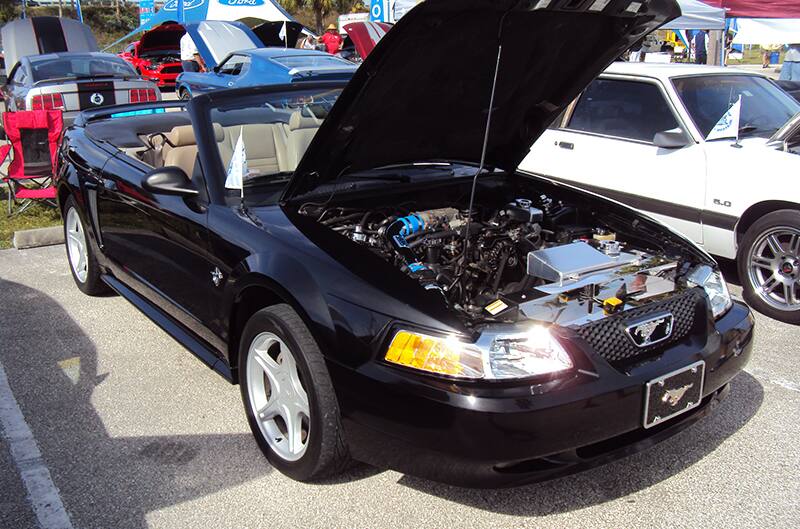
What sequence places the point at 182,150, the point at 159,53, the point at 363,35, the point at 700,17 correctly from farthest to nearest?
the point at 159,53 → the point at 363,35 → the point at 700,17 → the point at 182,150

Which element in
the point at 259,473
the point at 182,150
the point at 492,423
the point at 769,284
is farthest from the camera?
the point at 769,284

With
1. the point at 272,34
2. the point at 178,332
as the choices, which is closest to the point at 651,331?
the point at 178,332

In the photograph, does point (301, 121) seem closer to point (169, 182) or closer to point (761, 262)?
point (169, 182)

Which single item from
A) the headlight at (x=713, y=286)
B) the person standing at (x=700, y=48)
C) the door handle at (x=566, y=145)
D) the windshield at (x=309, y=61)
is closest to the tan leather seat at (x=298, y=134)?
the headlight at (x=713, y=286)

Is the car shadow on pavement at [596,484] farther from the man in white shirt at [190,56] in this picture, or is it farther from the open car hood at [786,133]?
the man in white shirt at [190,56]

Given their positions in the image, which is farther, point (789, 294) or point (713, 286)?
point (789, 294)

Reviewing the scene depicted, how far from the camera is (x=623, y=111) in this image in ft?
19.4

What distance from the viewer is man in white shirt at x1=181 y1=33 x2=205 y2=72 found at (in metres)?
15.8

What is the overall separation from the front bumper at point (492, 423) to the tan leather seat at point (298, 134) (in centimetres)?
158

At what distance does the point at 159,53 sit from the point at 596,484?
23556mm

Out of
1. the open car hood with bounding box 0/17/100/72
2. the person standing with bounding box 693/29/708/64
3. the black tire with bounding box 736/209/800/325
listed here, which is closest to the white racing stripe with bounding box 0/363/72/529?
the black tire with bounding box 736/209/800/325

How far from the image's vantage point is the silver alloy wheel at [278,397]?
2.85m

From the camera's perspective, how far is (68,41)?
16.2 m

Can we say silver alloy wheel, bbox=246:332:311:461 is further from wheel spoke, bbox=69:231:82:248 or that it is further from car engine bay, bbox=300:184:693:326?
wheel spoke, bbox=69:231:82:248
